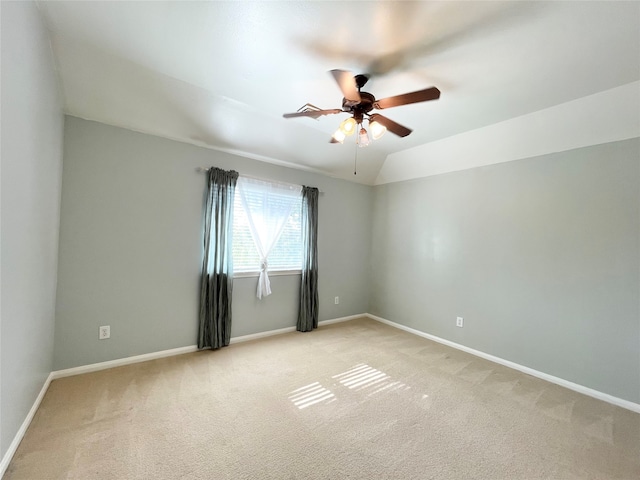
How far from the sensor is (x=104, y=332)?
2.51 m

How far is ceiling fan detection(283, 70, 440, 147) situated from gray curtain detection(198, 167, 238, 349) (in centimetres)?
142

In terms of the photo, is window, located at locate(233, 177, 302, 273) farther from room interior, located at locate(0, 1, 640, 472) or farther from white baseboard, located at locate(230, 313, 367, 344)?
white baseboard, located at locate(230, 313, 367, 344)

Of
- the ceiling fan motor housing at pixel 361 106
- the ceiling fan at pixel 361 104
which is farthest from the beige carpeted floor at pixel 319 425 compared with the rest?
the ceiling fan motor housing at pixel 361 106

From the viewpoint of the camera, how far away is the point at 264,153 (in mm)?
3367

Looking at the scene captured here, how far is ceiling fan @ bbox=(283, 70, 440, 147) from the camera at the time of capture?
1690 mm

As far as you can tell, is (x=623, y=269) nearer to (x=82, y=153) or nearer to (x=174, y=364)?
(x=174, y=364)

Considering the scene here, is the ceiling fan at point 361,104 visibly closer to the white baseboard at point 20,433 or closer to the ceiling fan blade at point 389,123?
the ceiling fan blade at point 389,123

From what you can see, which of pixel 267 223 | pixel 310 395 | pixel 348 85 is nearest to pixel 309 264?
pixel 267 223

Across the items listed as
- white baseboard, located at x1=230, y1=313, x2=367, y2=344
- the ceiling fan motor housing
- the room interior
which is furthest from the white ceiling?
white baseboard, located at x1=230, y1=313, x2=367, y2=344

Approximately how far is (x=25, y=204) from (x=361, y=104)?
225cm

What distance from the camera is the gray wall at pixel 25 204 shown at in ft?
4.14

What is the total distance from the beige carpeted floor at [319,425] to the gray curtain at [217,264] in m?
0.32

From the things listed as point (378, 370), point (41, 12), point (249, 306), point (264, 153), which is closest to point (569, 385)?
point (378, 370)

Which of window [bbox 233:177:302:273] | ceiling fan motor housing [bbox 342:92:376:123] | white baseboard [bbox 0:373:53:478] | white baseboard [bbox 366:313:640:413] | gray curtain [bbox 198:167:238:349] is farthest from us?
window [bbox 233:177:302:273]
